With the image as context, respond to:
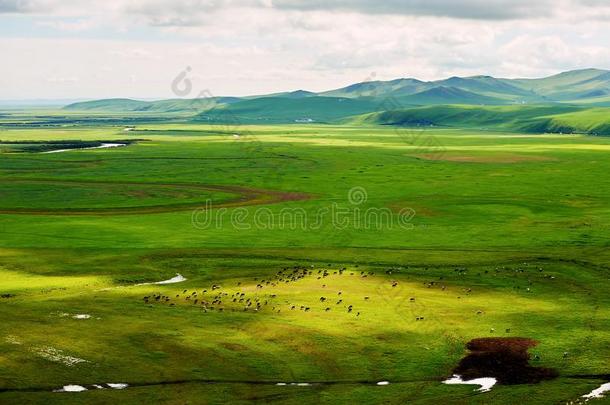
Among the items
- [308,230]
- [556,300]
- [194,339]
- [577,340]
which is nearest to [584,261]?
[556,300]

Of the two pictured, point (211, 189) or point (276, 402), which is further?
point (211, 189)

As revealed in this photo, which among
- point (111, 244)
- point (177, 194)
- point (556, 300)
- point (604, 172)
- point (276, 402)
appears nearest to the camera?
point (276, 402)

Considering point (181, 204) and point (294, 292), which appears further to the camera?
point (181, 204)

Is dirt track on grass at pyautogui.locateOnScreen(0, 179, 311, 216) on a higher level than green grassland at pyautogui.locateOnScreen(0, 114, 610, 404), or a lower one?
higher

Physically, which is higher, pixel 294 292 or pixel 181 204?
pixel 181 204

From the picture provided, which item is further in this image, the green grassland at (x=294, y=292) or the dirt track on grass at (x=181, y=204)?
the dirt track on grass at (x=181, y=204)

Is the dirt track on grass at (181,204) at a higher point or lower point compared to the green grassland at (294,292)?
higher

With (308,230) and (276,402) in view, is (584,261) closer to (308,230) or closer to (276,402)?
(308,230)

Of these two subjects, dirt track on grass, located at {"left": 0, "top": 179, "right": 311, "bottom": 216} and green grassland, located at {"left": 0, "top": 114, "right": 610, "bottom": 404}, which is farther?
dirt track on grass, located at {"left": 0, "top": 179, "right": 311, "bottom": 216}
